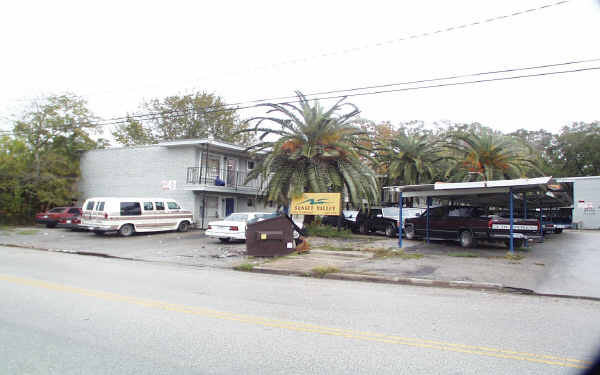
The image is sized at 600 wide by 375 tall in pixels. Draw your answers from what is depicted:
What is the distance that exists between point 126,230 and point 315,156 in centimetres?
1026

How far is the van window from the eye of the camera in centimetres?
2131

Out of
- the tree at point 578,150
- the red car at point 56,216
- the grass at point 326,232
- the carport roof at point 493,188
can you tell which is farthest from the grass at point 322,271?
the tree at point 578,150

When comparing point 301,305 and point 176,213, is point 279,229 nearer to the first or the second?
point 301,305

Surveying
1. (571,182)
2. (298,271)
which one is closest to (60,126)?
(298,271)

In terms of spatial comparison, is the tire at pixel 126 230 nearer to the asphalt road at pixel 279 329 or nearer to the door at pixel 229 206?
the door at pixel 229 206

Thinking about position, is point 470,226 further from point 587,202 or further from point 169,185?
point 587,202

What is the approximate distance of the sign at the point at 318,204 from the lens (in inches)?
655

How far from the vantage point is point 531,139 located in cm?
5228

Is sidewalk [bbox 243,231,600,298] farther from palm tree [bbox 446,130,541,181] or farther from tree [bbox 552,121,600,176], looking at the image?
tree [bbox 552,121,600,176]

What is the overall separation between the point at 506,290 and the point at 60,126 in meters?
A: 32.2

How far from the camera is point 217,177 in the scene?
89.7 feet

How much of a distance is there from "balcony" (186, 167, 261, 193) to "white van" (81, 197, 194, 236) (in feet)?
7.70

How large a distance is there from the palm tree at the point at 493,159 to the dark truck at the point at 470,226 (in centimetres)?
640

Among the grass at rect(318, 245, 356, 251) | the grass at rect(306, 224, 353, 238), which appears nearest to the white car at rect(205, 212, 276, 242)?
the grass at rect(318, 245, 356, 251)
